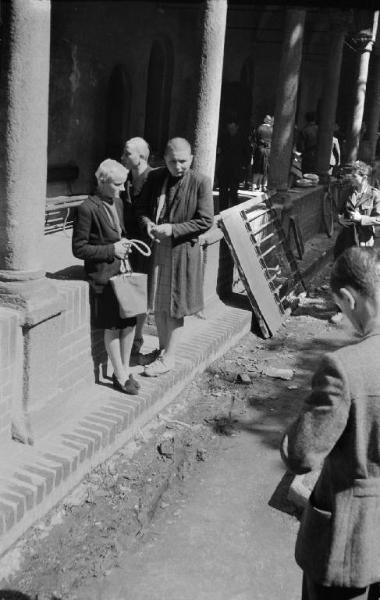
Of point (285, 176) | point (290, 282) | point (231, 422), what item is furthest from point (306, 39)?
point (231, 422)

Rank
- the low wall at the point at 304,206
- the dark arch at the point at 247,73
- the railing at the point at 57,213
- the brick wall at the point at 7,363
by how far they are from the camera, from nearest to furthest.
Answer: the brick wall at the point at 7,363 < the railing at the point at 57,213 < the low wall at the point at 304,206 < the dark arch at the point at 247,73

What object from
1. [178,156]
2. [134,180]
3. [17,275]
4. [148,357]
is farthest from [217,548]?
[134,180]

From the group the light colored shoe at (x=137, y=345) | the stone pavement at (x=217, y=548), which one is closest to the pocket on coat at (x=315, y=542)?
the stone pavement at (x=217, y=548)

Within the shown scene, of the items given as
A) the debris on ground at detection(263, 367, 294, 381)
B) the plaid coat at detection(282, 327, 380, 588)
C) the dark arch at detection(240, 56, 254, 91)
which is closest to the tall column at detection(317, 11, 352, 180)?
the dark arch at detection(240, 56, 254, 91)

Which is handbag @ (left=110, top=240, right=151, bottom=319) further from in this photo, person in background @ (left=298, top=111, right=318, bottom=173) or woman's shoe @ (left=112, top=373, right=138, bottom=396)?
person in background @ (left=298, top=111, right=318, bottom=173)

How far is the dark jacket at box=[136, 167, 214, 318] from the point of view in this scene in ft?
17.7

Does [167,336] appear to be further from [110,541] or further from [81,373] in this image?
[110,541]

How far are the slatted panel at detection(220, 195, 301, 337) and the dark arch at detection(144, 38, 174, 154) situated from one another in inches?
223

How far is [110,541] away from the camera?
3.93 metres

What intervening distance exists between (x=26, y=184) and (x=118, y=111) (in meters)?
8.68

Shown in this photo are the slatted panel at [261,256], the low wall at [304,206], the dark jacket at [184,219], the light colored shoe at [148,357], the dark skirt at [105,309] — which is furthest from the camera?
the low wall at [304,206]

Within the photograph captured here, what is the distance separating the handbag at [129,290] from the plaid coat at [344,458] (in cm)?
267

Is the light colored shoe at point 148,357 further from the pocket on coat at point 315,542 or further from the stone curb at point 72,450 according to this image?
the pocket on coat at point 315,542

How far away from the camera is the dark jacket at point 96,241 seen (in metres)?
4.67
